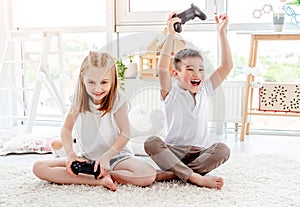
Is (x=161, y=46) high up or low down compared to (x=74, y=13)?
down

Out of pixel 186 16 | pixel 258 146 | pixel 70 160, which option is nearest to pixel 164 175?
pixel 70 160

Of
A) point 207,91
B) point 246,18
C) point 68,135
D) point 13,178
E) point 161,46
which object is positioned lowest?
point 13,178

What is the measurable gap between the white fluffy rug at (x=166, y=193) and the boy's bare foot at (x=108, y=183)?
19mm

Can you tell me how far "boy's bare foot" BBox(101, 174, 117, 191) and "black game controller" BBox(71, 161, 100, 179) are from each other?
30 mm

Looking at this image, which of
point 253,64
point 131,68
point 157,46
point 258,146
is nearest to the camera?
point 157,46

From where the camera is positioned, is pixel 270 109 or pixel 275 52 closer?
pixel 270 109

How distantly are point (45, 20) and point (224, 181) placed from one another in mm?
2058

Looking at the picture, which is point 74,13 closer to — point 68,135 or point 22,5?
point 22,5

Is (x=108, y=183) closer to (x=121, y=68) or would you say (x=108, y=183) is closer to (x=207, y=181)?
(x=207, y=181)

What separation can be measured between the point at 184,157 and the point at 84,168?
0.38 meters

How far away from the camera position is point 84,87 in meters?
1.52

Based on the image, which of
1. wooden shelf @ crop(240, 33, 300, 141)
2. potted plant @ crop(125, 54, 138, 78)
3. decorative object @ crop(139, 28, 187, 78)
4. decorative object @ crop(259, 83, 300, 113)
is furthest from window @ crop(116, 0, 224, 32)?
decorative object @ crop(139, 28, 187, 78)

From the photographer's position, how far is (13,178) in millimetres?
1636

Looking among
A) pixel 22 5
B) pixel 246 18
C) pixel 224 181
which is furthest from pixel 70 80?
pixel 224 181
